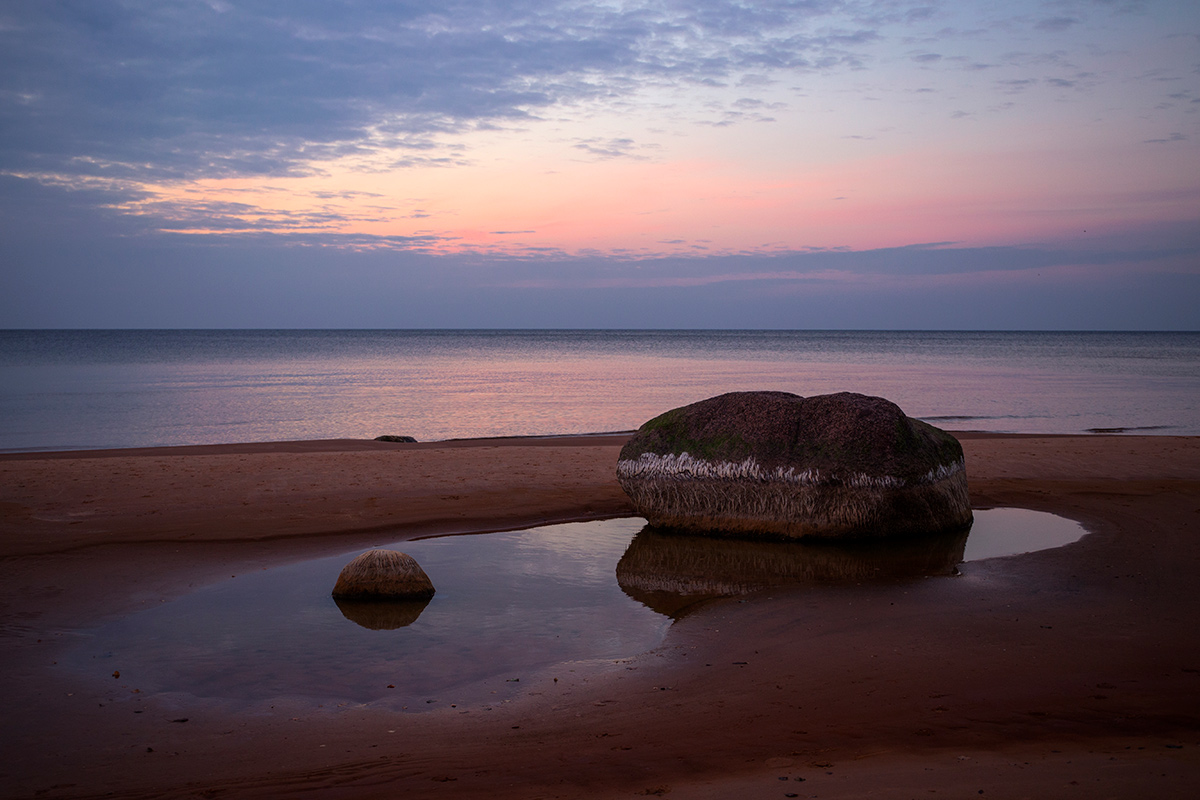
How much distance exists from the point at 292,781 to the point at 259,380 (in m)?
45.5

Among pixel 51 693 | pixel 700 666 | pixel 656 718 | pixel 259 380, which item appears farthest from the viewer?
pixel 259 380

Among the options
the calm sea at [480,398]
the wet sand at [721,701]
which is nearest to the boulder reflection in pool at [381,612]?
the wet sand at [721,701]

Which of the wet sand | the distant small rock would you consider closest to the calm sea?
the wet sand

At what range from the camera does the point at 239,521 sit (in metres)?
11.0

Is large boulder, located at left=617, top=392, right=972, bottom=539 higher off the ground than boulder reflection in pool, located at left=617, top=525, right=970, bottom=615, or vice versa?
large boulder, located at left=617, top=392, right=972, bottom=539

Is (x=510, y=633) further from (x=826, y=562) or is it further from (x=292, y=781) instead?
(x=826, y=562)

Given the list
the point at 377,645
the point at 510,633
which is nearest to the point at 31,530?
the point at 377,645

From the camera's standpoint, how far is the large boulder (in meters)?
9.97

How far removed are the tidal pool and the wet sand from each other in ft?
0.95

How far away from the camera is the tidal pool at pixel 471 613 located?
6051 mm

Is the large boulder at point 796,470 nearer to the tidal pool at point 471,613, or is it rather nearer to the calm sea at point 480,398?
the tidal pool at point 471,613

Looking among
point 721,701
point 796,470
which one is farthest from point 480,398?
point 721,701

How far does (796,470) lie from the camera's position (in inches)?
397

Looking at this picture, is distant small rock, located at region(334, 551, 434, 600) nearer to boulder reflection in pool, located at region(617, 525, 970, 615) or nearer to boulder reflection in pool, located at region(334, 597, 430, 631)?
boulder reflection in pool, located at region(334, 597, 430, 631)
